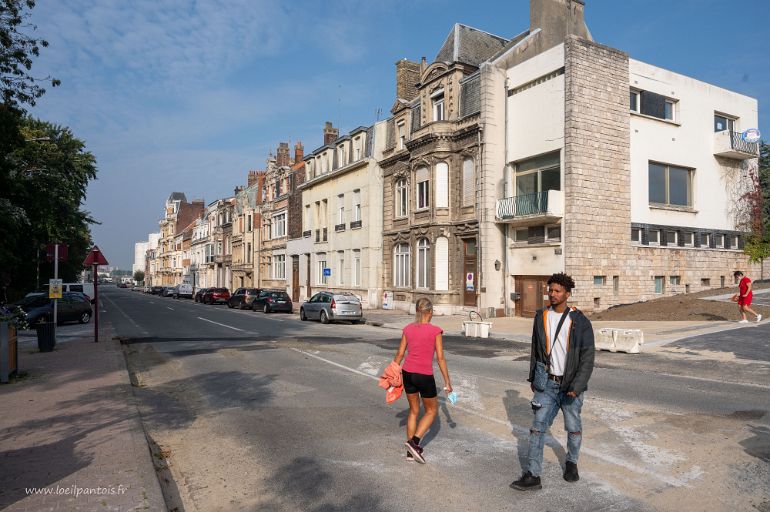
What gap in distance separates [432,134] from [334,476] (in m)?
24.2

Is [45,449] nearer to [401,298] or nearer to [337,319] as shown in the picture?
[337,319]

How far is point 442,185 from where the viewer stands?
28.4m

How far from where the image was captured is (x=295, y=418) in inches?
301

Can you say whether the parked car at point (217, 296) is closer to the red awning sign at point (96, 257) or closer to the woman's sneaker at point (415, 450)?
the red awning sign at point (96, 257)

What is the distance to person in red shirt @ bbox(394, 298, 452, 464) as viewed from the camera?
5702mm

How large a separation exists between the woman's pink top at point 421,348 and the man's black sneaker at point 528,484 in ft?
4.43

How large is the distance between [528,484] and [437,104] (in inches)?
1047

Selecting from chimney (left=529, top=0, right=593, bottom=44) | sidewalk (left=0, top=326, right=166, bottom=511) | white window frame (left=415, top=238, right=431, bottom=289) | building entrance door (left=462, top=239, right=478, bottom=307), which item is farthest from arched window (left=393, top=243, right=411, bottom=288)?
sidewalk (left=0, top=326, right=166, bottom=511)

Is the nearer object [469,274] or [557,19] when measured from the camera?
[469,274]

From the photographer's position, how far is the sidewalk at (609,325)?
16.1m

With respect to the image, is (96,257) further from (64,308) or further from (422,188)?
(422,188)

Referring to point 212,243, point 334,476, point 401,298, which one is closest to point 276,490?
point 334,476

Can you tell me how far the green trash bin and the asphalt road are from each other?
148 inches

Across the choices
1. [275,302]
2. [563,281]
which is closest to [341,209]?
[275,302]
